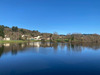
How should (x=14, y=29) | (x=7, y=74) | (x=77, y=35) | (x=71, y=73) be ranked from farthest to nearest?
(x=14, y=29), (x=77, y=35), (x=71, y=73), (x=7, y=74)

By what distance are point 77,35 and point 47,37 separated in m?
22.9

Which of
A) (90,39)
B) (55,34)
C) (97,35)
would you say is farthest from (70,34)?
(97,35)

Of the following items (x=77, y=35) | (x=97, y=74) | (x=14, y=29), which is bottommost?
(x=97, y=74)

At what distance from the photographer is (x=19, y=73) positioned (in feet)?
19.7

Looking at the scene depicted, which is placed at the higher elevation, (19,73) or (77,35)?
(77,35)

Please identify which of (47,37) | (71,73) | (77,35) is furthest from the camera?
Answer: (47,37)

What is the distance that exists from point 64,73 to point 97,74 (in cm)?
238

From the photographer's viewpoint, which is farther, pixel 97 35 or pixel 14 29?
pixel 14 29

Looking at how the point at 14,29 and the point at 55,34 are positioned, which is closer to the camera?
the point at 55,34

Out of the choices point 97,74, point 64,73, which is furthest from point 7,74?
point 97,74

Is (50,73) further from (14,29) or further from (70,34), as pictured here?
(14,29)

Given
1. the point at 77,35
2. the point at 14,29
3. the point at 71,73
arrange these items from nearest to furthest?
the point at 71,73, the point at 77,35, the point at 14,29

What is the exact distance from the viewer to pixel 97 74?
6.01 m

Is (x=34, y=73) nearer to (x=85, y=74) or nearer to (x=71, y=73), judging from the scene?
(x=71, y=73)
